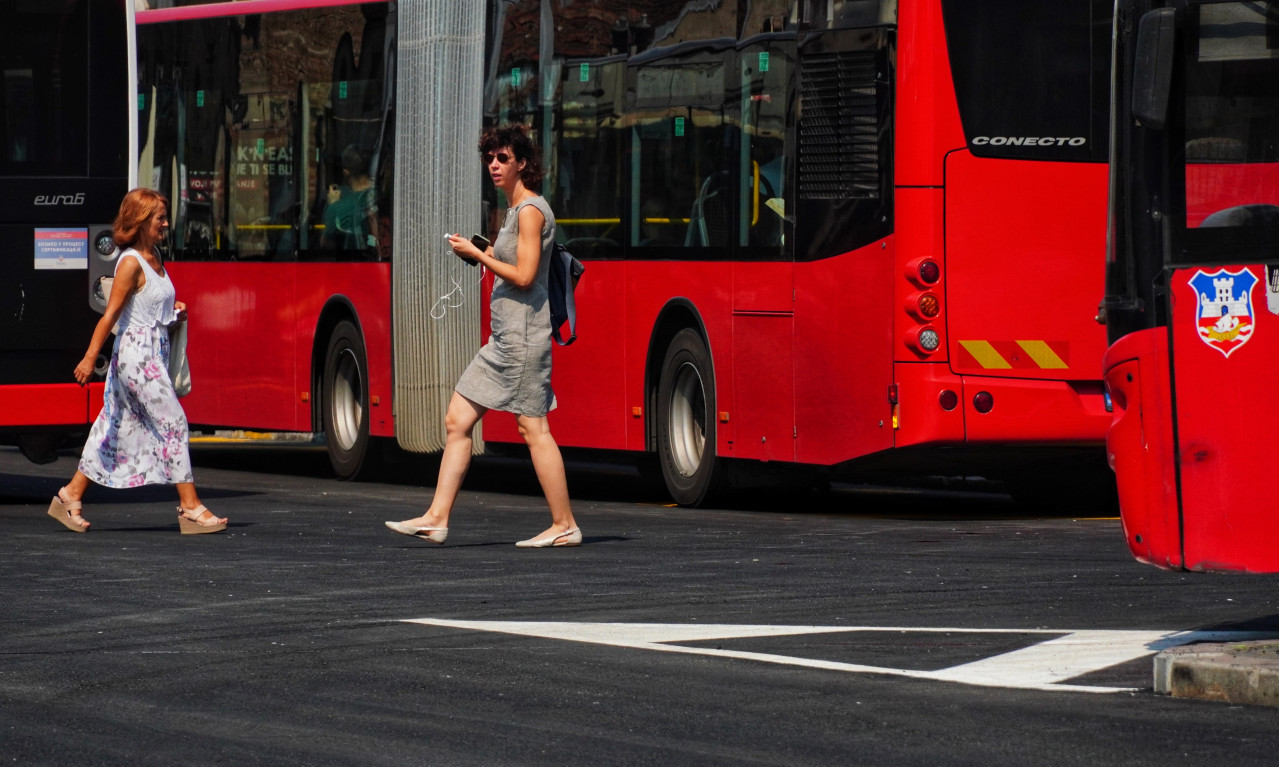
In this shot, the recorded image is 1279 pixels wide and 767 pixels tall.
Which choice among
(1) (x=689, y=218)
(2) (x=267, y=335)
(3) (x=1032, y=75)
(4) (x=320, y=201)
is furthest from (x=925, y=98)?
(2) (x=267, y=335)

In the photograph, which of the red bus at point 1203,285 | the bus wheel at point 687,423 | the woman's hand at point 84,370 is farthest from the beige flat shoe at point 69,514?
the red bus at point 1203,285

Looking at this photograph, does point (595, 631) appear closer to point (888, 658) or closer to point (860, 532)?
point (888, 658)

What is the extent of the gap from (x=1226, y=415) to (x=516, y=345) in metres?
4.91

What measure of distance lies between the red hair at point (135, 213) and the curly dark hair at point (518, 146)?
1685 mm

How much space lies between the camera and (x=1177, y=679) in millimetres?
7176

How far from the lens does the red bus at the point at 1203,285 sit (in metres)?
7.56

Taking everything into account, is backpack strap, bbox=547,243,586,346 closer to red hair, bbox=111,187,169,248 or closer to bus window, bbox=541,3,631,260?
red hair, bbox=111,187,169,248

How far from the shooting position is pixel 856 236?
13.6m

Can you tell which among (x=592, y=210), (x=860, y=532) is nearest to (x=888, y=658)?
(x=860, y=532)

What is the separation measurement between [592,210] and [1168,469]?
8164mm

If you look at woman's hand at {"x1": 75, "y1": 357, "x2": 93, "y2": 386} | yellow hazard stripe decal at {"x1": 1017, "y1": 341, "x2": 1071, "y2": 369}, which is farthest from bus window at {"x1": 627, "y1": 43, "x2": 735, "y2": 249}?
woman's hand at {"x1": 75, "y1": 357, "x2": 93, "y2": 386}

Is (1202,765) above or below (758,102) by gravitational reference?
below

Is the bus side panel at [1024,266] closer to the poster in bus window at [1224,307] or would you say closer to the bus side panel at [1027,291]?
the bus side panel at [1027,291]

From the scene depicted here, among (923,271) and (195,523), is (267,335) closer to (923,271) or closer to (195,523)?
(195,523)
